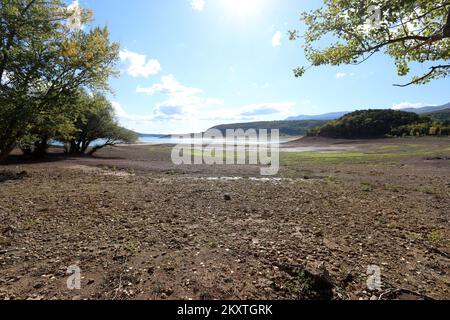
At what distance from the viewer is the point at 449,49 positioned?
625 centimetres

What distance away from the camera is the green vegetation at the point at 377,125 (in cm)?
6657

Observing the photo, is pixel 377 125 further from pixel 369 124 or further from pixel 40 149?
pixel 40 149

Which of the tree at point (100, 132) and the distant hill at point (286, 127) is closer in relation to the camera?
the tree at point (100, 132)

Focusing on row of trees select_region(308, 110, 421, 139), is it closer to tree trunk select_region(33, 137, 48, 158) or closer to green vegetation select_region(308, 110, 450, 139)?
green vegetation select_region(308, 110, 450, 139)

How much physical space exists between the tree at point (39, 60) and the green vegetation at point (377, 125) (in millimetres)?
72558

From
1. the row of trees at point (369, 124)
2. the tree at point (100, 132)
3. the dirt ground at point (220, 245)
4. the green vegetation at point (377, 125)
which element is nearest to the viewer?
the dirt ground at point (220, 245)

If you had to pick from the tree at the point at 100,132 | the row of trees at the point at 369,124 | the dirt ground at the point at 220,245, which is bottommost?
the dirt ground at the point at 220,245

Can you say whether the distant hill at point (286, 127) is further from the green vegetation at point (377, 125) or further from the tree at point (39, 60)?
the tree at point (39, 60)

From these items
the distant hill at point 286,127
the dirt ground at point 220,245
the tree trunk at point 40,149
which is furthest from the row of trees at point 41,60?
the distant hill at point 286,127

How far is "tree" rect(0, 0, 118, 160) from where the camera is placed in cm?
1101

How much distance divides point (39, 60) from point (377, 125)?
79.6 metres

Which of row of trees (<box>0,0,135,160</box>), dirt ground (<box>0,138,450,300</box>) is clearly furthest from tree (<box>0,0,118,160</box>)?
dirt ground (<box>0,138,450,300</box>)

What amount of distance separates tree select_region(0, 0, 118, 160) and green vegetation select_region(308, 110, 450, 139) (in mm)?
72558

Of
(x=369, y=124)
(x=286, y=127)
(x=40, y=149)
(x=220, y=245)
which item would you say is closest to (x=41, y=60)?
(x=220, y=245)
